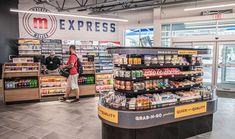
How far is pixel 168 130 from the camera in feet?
12.0

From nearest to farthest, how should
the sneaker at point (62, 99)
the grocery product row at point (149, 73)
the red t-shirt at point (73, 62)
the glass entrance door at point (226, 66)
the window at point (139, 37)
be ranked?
the grocery product row at point (149, 73)
the red t-shirt at point (73, 62)
the sneaker at point (62, 99)
the glass entrance door at point (226, 66)
the window at point (139, 37)

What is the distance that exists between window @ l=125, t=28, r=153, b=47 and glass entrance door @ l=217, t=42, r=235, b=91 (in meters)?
4.17

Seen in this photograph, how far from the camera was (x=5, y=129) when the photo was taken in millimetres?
4391

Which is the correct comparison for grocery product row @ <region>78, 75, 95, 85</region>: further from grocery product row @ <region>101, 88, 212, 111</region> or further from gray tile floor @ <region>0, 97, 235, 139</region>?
grocery product row @ <region>101, 88, 212, 111</region>

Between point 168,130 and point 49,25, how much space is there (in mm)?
9184

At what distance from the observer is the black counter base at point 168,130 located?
3418 millimetres

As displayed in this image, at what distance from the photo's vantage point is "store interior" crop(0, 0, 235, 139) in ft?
11.8

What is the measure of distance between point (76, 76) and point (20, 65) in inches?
72.0

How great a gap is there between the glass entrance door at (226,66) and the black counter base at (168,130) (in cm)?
609

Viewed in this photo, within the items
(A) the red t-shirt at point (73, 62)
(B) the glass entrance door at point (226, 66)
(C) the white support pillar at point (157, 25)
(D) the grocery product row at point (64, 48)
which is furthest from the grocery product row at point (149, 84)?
(C) the white support pillar at point (157, 25)

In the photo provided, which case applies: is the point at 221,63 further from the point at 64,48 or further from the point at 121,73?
the point at 64,48

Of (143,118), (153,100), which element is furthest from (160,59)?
(143,118)

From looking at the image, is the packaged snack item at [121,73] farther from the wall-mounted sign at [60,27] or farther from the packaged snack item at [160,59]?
the wall-mounted sign at [60,27]

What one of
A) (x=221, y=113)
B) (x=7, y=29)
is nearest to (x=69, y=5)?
(x=7, y=29)
